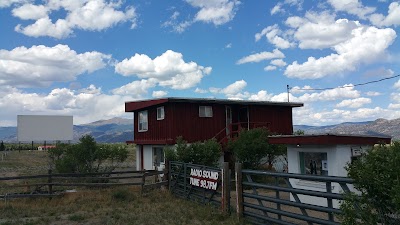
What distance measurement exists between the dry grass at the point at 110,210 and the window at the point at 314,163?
15.6 feet

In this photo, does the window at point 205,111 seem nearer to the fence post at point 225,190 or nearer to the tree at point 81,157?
the tree at point 81,157

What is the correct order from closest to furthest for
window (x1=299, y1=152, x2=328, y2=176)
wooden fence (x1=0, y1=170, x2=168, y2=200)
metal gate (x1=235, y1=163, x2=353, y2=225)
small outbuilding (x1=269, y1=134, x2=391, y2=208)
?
1. metal gate (x1=235, y1=163, x2=353, y2=225)
2. small outbuilding (x1=269, y1=134, x2=391, y2=208)
3. window (x1=299, y1=152, x2=328, y2=176)
4. wooden fence (x1=0, y1=170, x2=168, y2=200)

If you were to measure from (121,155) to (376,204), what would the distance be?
22.4 m

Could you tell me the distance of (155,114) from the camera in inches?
1061

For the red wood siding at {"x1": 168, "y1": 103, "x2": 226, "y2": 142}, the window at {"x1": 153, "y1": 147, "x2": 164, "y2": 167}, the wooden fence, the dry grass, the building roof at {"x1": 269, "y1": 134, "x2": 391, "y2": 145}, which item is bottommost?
the dry grass

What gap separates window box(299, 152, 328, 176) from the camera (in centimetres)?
1411

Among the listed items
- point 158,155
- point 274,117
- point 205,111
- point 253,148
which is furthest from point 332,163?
point 158,155

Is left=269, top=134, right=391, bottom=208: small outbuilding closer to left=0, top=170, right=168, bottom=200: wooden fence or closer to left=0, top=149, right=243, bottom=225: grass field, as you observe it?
left=0, top=149, right=243, bottom=225: grass field

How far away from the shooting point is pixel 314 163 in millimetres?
14586

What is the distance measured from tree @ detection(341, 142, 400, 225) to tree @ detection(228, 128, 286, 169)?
48.3ft

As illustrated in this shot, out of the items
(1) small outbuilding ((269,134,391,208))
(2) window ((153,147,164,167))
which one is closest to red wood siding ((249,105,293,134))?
(2) window ((153,147,164,167))

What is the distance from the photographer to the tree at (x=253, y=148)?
814 inches

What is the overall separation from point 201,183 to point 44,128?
84.0 meters

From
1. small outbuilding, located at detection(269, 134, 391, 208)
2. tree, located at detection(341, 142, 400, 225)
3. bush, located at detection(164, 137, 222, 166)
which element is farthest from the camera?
bush, located at detection(164, 137, 222, 166)
